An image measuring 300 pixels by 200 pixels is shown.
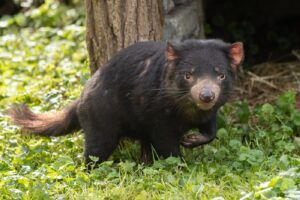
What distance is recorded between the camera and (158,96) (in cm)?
510

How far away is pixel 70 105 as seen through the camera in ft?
19.1

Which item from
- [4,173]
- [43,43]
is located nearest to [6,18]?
[43,43]

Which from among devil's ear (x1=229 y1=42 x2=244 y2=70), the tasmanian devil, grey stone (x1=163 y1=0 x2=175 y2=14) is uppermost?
grey stone (x1=163 y1=0 x2=175 y2=14)

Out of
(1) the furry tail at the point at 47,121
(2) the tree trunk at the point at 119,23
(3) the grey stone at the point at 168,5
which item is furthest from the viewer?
(3) the grey stone at the point at 168,5

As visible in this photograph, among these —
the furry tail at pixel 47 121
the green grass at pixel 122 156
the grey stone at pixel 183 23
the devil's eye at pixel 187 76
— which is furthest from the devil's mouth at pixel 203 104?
the grey stone at pixel 183 23

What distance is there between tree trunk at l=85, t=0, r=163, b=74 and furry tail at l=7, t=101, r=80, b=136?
2.06 ft

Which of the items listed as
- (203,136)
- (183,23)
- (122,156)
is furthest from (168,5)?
(203,136)

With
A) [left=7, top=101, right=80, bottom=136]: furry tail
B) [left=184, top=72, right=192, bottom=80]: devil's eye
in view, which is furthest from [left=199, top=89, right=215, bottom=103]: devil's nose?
[left=7, top=101, right=80, bottom=136]: furry tail

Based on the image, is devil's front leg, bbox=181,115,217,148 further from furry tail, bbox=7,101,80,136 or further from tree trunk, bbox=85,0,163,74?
tree trunk, bbox=85,0,163,74

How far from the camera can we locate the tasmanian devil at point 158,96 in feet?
16.2

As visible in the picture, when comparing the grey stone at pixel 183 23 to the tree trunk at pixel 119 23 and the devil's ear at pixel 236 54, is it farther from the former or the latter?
the devil's ear at pixel 236 54

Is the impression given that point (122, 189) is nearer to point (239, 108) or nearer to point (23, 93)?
point (239, 108)

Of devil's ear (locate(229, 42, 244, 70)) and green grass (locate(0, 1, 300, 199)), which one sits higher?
devil's ear (locate(229, 42, 244, 70))

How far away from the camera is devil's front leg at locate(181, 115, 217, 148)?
5.32 metres
